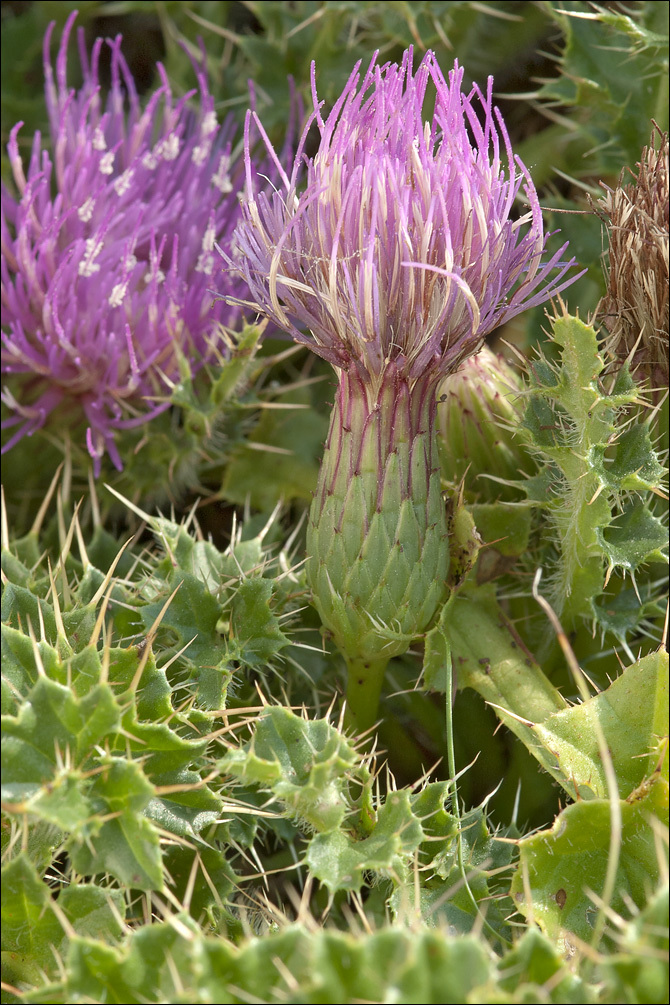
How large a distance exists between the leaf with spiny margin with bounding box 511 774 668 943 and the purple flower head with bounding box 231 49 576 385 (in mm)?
907

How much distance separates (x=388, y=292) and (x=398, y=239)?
104 mm

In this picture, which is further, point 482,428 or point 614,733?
point 482,428

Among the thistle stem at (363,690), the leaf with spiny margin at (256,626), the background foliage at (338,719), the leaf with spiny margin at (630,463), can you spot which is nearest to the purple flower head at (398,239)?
the background foliage at (338,719)

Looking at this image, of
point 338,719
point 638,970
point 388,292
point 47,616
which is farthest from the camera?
point 338,719

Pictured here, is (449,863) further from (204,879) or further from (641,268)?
(641,268)

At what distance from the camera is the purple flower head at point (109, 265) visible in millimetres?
2605

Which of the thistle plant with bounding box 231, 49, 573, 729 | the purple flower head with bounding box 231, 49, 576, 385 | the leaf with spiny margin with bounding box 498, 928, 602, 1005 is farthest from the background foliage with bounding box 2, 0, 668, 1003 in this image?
the purple flower head with bounding box 231, 49, 576, 385

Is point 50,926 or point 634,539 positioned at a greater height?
point 634,539

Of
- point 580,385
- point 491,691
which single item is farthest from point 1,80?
point 491,691

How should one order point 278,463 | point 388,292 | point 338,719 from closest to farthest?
1. point 388,292
2. point 338,719
3. point 278,463

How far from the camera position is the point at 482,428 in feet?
7.24

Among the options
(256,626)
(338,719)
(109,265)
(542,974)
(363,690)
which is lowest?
(338,719)

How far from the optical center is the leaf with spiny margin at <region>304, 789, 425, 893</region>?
1613mm

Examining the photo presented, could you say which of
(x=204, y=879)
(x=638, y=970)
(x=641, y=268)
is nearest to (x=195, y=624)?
(x=204, y=879)
